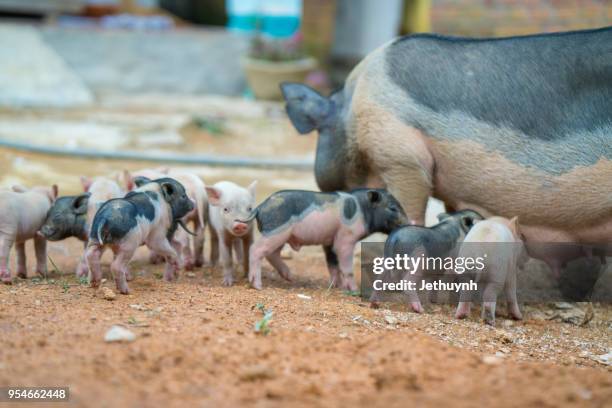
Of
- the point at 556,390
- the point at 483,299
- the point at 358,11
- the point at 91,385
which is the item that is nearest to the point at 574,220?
the point at 483,299

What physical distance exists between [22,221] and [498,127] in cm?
299

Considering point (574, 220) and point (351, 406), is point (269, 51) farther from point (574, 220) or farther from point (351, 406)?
point (351, 406)

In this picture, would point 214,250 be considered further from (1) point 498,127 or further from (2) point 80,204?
(1) point 498,127

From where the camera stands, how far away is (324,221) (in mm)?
5082

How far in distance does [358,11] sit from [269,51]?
2080 millimetres

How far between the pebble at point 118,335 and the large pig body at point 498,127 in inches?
92.5

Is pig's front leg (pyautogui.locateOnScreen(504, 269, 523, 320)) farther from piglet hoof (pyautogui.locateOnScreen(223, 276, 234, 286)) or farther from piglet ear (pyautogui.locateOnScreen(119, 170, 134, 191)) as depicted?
piglet ear (pyautogui.locateOnScreen(119, 170, 134, 191))

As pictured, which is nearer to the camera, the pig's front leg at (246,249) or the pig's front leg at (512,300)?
the pig's front leg at (512,300)

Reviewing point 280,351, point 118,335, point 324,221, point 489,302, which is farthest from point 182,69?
point 280,351

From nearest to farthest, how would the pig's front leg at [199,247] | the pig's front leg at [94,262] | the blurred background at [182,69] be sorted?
1. the pig's front leg at [94,262]
2. the pig's front leg at [199,247]
3. the blurred background at [182,69]

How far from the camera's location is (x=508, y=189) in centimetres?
519

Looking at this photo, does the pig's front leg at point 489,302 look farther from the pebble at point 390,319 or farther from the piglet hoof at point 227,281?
the piglet hoof at point 227,281

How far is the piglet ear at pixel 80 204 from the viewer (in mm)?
5172

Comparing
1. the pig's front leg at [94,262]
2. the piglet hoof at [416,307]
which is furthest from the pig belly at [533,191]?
the pig's front leg at [94,262]
